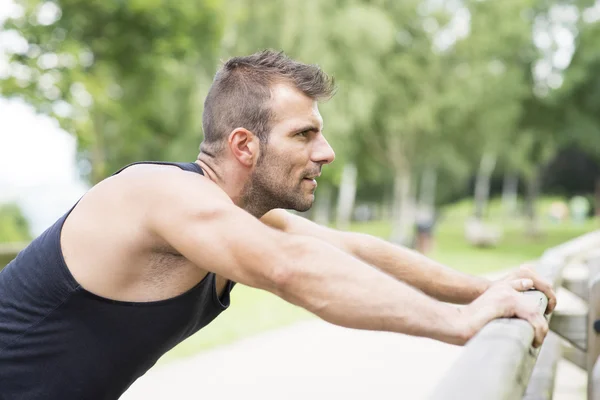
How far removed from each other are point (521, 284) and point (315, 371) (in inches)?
182

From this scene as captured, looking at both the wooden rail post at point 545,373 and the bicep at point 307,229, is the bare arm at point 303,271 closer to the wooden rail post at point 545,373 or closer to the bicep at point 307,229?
the bicep at point 307,229

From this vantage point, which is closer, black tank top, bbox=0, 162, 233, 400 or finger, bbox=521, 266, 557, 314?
black tank top, bbox=0, 162, 233, 400

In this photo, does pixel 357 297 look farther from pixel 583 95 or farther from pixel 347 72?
pixel 583 95

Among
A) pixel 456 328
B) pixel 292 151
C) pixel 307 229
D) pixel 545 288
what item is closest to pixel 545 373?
pixel 545 288

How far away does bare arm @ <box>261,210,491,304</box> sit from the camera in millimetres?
2950

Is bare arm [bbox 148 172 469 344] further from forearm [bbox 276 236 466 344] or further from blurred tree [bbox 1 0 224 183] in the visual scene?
blurred tree [bbox 1 0 224 183]

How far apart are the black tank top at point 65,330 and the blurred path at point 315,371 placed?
10.9 feet

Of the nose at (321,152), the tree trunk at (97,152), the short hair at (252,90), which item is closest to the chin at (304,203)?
the nose at (321,152)

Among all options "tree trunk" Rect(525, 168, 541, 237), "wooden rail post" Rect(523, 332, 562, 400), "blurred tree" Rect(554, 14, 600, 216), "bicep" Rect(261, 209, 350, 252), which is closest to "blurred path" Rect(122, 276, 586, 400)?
"wooden rail post" Rect(523, 332, 562, 400)

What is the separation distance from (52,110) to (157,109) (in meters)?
8.31

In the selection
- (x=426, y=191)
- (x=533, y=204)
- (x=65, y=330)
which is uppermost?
(x=65, y=330)

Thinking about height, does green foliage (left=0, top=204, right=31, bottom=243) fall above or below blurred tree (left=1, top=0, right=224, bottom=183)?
below

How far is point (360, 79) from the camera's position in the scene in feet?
86.3

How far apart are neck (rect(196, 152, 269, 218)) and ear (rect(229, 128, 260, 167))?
6 cm
